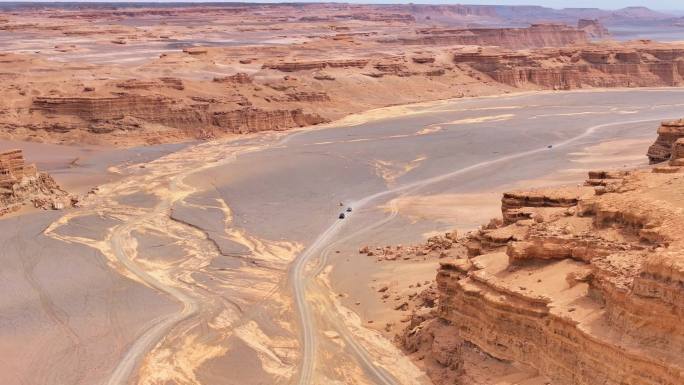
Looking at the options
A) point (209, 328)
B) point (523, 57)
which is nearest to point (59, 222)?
point (209, 328)

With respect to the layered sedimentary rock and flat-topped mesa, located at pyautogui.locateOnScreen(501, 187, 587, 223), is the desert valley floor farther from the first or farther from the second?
flat-topped mesa, located at pyautogui.locateOnScreen(501, 187, 587, 223)

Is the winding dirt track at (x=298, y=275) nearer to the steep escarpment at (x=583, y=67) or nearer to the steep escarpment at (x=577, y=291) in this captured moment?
the steep escarpment at (x=577, y=291)

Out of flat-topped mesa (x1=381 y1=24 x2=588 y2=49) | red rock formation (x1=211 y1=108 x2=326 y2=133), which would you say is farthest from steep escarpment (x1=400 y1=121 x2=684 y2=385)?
flat-topped mesa (x1=381 y1=24 x2=588 y2=49)

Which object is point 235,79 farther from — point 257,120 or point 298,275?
point 298,275

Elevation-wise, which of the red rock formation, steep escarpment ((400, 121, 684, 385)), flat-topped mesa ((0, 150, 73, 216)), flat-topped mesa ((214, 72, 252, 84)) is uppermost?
steep escarpment ((400, 121, 684, 385))

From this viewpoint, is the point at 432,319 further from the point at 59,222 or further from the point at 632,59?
the point at 632,59

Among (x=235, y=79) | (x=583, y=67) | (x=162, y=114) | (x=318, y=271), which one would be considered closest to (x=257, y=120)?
(x=162, y=114)
